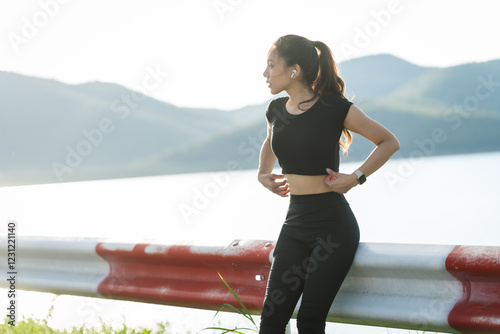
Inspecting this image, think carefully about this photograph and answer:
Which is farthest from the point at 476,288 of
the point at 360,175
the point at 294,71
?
the point at 294,71

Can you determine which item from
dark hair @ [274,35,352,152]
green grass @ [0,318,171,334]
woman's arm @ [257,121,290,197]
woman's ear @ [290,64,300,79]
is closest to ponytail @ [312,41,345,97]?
dark hair @ [274,35,352,152]

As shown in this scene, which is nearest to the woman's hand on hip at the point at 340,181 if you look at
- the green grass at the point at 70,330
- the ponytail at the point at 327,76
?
the ponytail at the point at 327,76

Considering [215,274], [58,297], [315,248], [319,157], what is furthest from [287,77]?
[58,297]

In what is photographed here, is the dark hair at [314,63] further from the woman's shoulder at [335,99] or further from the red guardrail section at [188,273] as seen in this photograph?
the red guardrail section at [188,273]

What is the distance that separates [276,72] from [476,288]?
1469 mm

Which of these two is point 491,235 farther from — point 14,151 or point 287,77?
point 14,151

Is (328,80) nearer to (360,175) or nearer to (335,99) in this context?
(335,99)

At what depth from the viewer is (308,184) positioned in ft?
10.2

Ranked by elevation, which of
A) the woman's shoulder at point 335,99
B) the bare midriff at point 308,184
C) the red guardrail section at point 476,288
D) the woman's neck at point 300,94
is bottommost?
the red guardrail section at point 476,288

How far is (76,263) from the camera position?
3715 mm

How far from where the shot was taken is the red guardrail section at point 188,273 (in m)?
3.12

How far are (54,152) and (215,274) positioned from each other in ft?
492

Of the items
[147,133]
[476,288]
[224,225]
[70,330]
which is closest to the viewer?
[476,288]

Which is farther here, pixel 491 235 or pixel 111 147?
pixel 111 147
